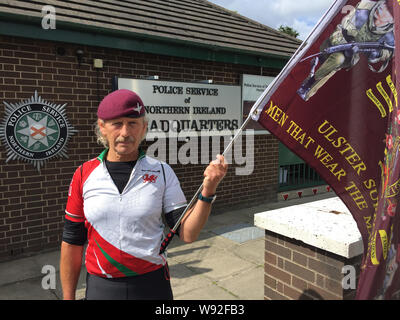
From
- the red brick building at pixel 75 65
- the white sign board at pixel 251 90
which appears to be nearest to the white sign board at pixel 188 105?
the white sign board at pixel 251 90

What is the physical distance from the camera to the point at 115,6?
675 centimetres

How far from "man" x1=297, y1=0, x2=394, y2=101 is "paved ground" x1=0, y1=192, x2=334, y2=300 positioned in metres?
3.00

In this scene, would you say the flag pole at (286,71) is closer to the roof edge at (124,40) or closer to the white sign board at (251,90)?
the roof edge at (124,40)

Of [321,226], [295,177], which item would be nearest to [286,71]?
[321,226]

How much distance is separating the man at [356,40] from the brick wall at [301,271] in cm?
152

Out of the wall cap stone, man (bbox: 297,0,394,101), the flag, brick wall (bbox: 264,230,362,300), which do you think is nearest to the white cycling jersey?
the flag

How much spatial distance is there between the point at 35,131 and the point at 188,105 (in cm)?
297

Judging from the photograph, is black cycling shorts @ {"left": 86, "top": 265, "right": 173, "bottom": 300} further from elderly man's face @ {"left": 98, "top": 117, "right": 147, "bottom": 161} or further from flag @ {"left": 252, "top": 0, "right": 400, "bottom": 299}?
flag @ {"left": 252, "top": 0, "right": 400, "bottom": 299}

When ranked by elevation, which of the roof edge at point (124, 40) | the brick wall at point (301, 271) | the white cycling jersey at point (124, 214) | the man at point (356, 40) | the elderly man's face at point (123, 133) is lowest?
the brick wall at point (301, 271)

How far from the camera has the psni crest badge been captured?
5223mm

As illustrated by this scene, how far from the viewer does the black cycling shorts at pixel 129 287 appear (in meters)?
1.90

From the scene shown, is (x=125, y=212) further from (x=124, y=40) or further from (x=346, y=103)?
(x=124, y=40)
